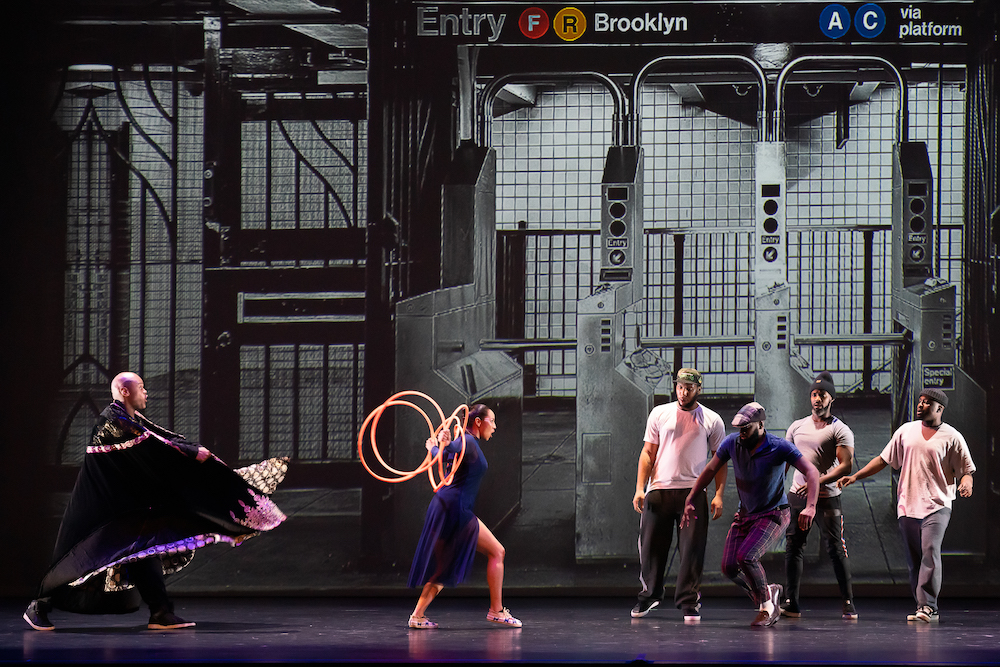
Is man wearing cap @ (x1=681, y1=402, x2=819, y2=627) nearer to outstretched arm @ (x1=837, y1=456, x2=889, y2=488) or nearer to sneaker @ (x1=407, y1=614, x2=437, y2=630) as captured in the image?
outstretched arm @ (x1=837, y1=456, x2=889, y2=488)

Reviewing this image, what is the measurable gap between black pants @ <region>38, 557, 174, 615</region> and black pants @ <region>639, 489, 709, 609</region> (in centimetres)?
267

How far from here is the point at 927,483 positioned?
6.76 m

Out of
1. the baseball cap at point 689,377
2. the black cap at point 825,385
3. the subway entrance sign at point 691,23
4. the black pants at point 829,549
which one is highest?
the subway entrance sign at point 691,23

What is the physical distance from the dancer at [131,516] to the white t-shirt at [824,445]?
3.24 m

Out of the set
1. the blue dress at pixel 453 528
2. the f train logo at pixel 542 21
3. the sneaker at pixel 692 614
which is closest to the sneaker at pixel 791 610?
the sneaker at pixel 692 614

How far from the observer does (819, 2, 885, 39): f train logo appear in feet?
26.1

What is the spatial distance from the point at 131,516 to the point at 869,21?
5574 mm

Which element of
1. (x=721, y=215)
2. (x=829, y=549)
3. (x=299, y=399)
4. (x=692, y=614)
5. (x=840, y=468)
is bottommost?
(x=692, y=614)

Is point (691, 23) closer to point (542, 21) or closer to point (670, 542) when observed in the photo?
point (542, 21)

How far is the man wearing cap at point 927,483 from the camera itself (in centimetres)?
672

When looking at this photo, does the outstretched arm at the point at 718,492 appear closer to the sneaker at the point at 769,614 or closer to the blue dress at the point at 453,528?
the sneaker at the point at 769,614

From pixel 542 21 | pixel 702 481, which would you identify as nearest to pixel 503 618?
pixel 702 481

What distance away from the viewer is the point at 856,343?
7.98 metres

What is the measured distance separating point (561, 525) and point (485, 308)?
5.04 feet
